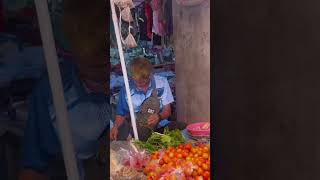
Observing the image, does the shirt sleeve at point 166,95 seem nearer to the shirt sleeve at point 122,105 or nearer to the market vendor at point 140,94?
the market vendor at point 140,94

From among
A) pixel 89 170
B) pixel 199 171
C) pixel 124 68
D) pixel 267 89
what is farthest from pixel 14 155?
pixel 199 171

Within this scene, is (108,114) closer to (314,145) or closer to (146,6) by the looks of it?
(314,145)

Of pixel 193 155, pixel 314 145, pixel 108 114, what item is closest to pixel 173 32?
pixel 193 155

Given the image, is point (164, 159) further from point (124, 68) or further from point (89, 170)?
point (89, 170)

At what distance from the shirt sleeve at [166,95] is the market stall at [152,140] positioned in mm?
20

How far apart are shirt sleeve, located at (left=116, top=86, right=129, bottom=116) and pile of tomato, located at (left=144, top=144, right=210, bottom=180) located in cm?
26

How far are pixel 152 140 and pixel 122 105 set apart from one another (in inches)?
8.9

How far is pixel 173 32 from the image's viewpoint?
2.33 metres

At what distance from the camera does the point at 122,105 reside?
2318 mm

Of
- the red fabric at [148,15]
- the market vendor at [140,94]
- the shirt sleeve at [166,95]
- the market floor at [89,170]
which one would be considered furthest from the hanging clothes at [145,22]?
the market floor at [89,170]

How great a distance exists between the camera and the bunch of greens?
238 centimetres

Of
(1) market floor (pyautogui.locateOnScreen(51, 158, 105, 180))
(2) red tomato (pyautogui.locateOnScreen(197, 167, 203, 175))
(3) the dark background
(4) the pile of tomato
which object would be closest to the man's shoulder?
(4) the pile of tomato

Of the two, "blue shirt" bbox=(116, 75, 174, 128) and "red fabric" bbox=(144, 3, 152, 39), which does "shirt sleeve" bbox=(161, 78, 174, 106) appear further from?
"red fabric" bbox=(144, 3, 152, 39)

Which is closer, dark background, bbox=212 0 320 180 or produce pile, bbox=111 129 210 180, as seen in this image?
dark background, bbox=212 0 320 180
